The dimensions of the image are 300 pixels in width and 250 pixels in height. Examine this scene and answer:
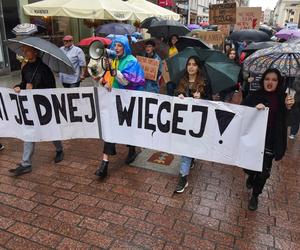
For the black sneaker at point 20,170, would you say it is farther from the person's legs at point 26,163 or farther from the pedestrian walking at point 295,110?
the pedestrian walking at point 295,110

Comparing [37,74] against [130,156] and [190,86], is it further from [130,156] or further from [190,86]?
[190,86]

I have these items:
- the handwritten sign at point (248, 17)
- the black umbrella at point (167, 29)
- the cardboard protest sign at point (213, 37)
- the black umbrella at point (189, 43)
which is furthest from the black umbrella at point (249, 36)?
the black umbrella at point (189, 43)

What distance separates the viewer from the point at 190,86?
425 cm

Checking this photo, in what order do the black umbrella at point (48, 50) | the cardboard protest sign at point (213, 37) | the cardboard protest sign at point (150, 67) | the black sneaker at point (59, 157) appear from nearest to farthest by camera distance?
the black umbrella at point (48, 50), the black sneaker at point (59, 157), the cardboard protest sign at point (150, 67), the cardboard protest sign at point (213, 37)

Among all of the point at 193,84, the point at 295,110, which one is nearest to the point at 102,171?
the point at 193,84

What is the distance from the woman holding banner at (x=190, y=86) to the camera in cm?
418

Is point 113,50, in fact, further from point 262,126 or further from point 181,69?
point 262,126

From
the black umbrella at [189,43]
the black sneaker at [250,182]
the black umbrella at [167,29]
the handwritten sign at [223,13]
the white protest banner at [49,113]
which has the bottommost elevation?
the black sneaker at [250,182]

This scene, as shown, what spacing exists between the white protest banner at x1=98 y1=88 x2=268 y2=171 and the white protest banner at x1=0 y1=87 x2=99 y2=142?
24cm

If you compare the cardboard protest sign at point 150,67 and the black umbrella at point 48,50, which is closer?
the black umbrella at point 48,50

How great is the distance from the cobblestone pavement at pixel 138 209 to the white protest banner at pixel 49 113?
56 centimetres

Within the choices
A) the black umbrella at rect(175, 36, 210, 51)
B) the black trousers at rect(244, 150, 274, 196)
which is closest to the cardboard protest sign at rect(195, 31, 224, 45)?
the black umbrella at rect(175, 36, 210, 51)

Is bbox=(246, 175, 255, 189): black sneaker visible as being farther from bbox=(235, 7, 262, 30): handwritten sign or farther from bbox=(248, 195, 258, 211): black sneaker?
bbox=(235, 7, 262, 30): handwritten sign

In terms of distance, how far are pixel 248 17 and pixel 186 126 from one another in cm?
800
